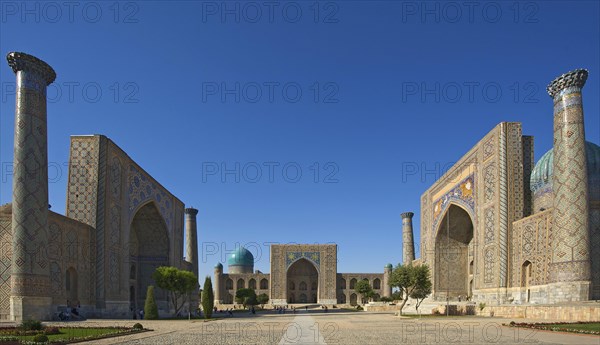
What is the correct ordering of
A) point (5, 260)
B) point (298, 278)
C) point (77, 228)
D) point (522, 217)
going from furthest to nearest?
point (298, 278)
point (522, 217)
point (77, 228)
point (5, 260)

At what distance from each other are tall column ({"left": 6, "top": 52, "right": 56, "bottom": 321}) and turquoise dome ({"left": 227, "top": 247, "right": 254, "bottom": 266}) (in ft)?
181

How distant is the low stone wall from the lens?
17734 millimetres

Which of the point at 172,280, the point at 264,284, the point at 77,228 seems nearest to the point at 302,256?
the point at 264,284

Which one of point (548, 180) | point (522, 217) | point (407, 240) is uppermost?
point (548, 180)

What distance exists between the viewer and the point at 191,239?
49.8 m

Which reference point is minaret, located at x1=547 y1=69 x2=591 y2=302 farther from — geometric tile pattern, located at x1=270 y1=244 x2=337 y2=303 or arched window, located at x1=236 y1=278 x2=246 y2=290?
arched window, located at x1=236 y1=278 x2=246 y2=290

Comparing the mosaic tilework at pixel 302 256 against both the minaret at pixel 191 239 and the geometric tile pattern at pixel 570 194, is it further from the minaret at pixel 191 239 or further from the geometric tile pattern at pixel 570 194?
the geometric tile pattern at pixel 570 194

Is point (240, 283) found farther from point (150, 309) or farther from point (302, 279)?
point (150, 309)

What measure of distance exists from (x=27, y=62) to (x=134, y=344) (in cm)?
1437

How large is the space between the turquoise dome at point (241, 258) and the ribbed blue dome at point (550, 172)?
52.3 meters

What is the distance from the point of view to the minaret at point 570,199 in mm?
20828

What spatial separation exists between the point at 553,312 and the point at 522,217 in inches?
333

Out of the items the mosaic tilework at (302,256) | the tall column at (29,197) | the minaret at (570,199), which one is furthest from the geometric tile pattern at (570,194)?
the mosaic tilework at (302,256)

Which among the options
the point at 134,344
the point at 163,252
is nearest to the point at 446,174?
the point at 163,252
